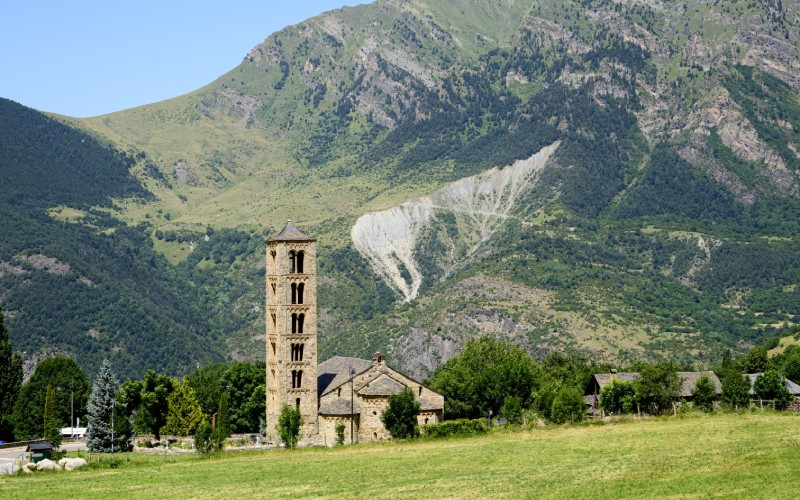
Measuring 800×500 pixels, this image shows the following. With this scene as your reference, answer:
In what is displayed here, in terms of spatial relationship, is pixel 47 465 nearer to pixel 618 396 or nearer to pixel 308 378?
pixel 308 378

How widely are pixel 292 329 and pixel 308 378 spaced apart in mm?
5048

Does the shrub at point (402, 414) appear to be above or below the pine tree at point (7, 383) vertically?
below

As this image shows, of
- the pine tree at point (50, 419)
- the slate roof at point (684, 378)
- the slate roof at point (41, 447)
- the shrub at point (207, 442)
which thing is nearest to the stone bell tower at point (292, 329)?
the shrub at point (207, 442)

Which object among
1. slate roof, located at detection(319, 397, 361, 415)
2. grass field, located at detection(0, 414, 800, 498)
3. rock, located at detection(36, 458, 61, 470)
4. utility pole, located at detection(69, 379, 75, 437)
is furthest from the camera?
utility pole, located at detection(69, 379, 75, 437)

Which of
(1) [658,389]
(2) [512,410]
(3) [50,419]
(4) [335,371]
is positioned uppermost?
(4) [335,371]

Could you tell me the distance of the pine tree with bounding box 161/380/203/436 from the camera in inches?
5733

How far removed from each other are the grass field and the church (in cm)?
1613

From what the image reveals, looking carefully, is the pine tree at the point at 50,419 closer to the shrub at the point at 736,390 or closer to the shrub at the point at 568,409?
the shrub at the point at 568,409

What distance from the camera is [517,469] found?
82.4 metres

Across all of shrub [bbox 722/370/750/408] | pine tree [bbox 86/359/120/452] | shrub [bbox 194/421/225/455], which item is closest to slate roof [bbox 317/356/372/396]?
shrub [bbox 194/421/225/455]

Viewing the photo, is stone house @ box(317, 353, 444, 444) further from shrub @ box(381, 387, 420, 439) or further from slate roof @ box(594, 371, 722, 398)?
slate roof @ box(594, 371, 722, 398)

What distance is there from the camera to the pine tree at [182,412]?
145625mm

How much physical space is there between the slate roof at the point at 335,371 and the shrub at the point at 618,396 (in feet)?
75.7

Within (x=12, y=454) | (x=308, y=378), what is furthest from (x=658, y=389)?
(x=12, y=454)
